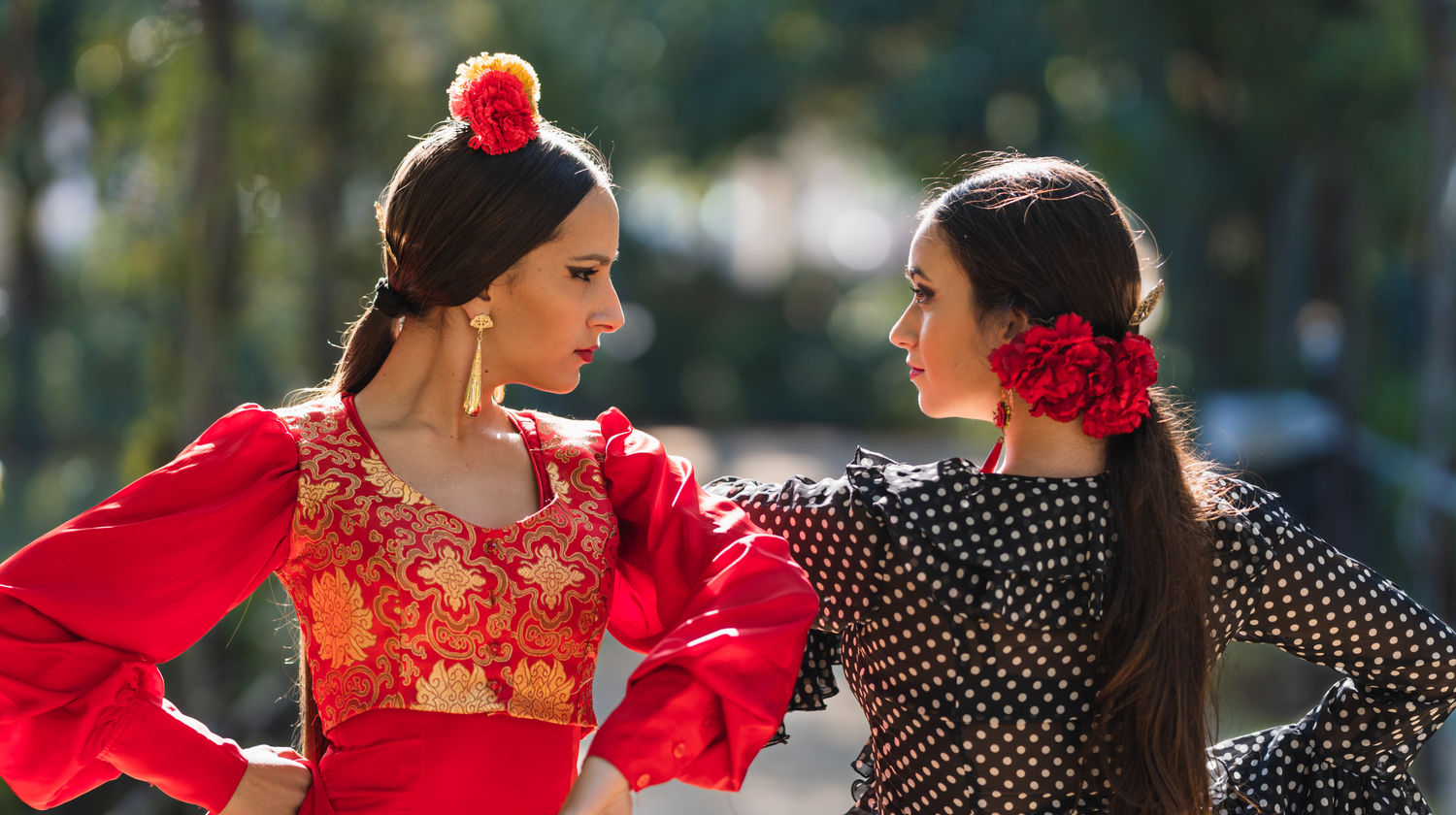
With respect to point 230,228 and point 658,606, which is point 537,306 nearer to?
point 658,606

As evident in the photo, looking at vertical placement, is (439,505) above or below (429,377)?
below

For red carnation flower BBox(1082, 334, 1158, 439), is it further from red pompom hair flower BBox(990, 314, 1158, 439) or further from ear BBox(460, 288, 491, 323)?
ear BBox(460, 288, 491, 323)

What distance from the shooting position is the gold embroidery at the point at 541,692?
178 cm

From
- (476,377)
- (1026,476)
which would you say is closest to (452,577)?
(476,377)

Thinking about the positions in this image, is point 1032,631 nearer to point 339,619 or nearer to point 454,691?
point 454,691

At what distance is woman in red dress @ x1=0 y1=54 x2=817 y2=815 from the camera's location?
1621mm

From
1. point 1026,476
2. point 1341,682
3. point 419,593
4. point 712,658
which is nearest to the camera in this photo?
point 712,658

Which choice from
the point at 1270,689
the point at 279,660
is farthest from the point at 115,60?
the point at 1270,689

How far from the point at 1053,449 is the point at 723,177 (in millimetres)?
13575

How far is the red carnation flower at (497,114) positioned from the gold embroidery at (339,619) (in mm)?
597

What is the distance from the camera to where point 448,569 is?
5.76 ft

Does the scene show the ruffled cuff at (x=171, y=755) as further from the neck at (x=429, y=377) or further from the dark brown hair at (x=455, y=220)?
the neck at (x=429, y=377)

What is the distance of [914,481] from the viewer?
1.94 m

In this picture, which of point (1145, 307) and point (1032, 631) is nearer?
point (1032, 631)
